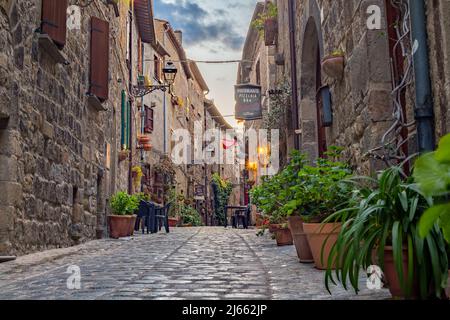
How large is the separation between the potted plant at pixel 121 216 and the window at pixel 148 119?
6.70 m

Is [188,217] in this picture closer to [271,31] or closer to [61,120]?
[271,31]

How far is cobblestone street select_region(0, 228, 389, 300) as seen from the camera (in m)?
3.07

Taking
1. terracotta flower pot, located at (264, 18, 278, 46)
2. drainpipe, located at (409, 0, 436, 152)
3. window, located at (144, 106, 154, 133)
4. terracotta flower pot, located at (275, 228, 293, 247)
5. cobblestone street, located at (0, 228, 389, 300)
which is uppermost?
terracotta flower pot, located at (264, 18, 278, 46)

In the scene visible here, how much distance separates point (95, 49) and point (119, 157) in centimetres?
337

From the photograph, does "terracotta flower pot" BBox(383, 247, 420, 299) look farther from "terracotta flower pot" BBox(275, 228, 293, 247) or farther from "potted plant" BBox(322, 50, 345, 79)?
"terracotta flower pot" BBox(275, 228, 293, 247)

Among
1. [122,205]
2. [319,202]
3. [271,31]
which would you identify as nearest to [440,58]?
[319,202]

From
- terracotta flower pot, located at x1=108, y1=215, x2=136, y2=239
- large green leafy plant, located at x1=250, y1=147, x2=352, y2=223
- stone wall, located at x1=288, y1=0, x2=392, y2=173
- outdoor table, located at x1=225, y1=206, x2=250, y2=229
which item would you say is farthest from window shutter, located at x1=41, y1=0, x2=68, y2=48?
outdoor table, located at x1=225, y1=206, x2=250, y2=229

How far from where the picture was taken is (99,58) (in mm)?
9039

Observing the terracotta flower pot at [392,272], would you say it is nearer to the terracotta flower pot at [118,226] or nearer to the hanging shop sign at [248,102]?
the terracotta flower pot at [118,226]

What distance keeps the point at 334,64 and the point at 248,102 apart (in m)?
10.3

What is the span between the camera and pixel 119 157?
38.9 ft

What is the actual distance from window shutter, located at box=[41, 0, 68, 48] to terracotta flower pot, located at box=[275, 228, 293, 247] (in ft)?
11.4
